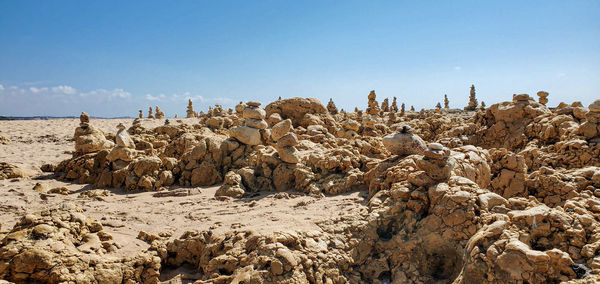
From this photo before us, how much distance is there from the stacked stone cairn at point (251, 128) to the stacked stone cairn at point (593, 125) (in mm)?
9693

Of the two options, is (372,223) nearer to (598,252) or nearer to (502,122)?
(598,252)

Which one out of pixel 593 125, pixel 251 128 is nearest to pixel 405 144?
pixel 251 128

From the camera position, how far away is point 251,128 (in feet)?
36.4

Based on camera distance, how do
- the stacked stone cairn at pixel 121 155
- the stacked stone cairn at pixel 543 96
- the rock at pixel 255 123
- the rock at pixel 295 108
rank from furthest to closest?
the stacked stone cairn at pixel 543 96, the rock at pixel 295 108, the rock at pixel 255 123, the stacked stone cairn at pixel 121 155

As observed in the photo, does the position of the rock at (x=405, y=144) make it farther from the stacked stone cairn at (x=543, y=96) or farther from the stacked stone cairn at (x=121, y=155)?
the stacked stone cairn at (x=543, y=96)

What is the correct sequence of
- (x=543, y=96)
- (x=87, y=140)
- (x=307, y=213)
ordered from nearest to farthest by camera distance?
(x=307, y=213) → (x=87, y=140) → (x=543, y=96)

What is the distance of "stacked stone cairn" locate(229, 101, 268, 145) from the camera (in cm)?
1084

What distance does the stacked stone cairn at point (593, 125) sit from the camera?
29.7 feet

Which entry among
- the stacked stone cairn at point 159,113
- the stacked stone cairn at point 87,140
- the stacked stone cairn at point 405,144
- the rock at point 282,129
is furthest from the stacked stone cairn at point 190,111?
the stacked stone cairn at point 405,144

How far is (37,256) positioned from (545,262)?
6.41m

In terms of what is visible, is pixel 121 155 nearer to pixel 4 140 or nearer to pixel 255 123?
pixel 255 123

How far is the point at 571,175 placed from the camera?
686cm

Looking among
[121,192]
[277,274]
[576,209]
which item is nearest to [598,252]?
[576,209]

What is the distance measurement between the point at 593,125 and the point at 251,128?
1013 centimetres
